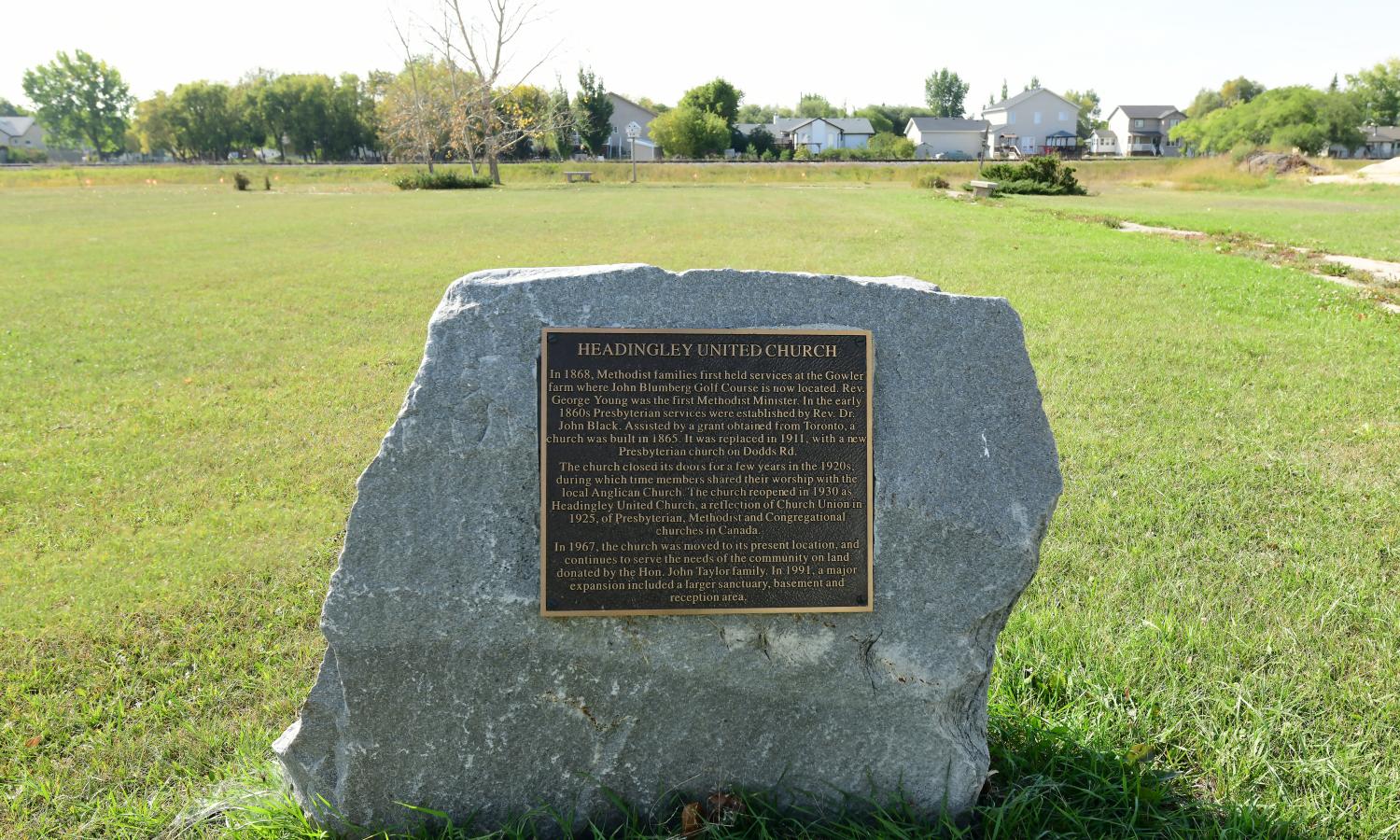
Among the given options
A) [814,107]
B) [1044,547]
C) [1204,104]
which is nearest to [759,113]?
[814,107]

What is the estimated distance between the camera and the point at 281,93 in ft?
253

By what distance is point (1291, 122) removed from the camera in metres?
63.2

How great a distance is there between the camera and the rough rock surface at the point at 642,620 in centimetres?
273

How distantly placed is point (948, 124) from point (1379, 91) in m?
35.9

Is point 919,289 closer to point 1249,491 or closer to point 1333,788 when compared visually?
point 1333,788

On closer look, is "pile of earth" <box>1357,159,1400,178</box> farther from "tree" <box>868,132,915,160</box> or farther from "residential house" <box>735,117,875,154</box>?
"residential house" <box>735,117,875,154</box>

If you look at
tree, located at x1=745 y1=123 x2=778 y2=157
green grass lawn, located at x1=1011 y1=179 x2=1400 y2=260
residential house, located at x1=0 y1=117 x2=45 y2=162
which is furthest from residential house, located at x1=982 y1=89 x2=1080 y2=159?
residential house, located at x1=0 y1=117 x2=45 y2=162

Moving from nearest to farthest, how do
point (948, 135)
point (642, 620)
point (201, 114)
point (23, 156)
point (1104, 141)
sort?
point (642, 620), point (201, 114), point (948, 135), point (23, 156), point (1104, 141)

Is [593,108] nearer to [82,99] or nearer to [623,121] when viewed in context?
[623,121]

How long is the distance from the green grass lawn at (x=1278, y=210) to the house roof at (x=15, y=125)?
122 metres

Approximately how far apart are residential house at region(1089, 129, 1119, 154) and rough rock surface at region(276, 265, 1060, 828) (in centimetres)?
11307

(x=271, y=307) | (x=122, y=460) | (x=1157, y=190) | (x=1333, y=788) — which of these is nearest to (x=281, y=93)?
(x=1157, y=190)

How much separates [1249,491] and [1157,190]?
34.3 m

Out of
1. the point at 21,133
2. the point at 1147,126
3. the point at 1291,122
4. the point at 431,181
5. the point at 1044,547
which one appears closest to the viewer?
the point at 1044,547
